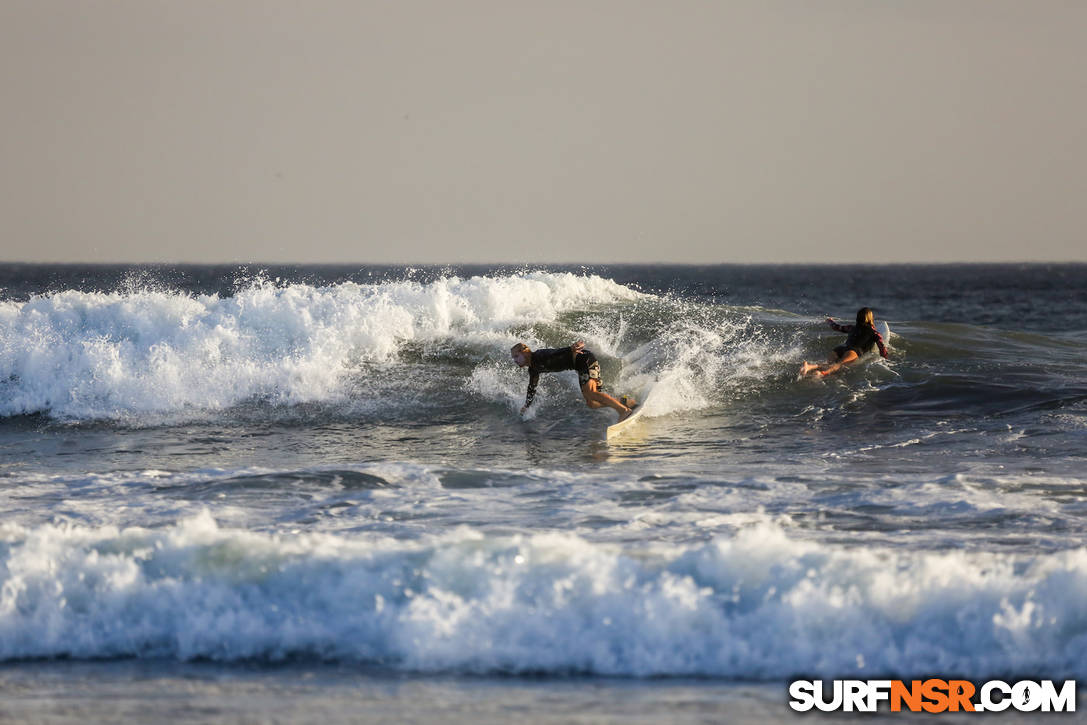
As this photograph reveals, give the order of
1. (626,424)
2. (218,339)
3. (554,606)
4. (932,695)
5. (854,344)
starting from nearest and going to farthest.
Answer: (932,695), (554,606), (626,424), (854,344), (218,339)

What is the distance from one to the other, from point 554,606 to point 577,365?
726cm

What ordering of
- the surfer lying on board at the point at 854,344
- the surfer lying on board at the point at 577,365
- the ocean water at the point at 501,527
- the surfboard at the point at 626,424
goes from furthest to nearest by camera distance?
1. the surfer lying on board at the point at 854,344
2. the surfer lying on board at the point at 577,365
3. the surfboard at the point at 626,424
4. the ocean water at the point at 501,527

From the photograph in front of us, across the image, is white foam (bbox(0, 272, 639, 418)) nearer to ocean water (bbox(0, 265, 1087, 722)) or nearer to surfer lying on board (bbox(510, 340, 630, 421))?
ocean water (bbox(0, 265, 1087, 722))

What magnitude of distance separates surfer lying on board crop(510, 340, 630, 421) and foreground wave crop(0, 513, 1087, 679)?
6.31 metres

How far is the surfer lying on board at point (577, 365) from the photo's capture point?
13086 millimetres

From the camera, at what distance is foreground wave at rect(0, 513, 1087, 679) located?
18.6 feet

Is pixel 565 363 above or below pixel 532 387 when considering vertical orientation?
above

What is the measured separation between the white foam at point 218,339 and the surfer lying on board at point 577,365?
3.63m

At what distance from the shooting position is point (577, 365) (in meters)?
13.1

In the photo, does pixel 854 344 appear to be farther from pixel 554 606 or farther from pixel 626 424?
pixel 554 606

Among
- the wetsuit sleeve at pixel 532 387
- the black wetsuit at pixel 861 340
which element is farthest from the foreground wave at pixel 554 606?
the black wetsuit at pixel 861 340

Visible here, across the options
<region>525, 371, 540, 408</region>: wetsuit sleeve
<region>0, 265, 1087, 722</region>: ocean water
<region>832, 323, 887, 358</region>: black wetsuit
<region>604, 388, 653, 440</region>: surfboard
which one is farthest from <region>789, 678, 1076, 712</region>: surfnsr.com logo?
<region>832, 323, 887, 358</region>: black wetsuit

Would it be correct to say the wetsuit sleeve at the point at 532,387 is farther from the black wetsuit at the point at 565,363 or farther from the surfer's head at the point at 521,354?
the surfer's head at the point at 521,354

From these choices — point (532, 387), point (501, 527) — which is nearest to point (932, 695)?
point (501, 527)
